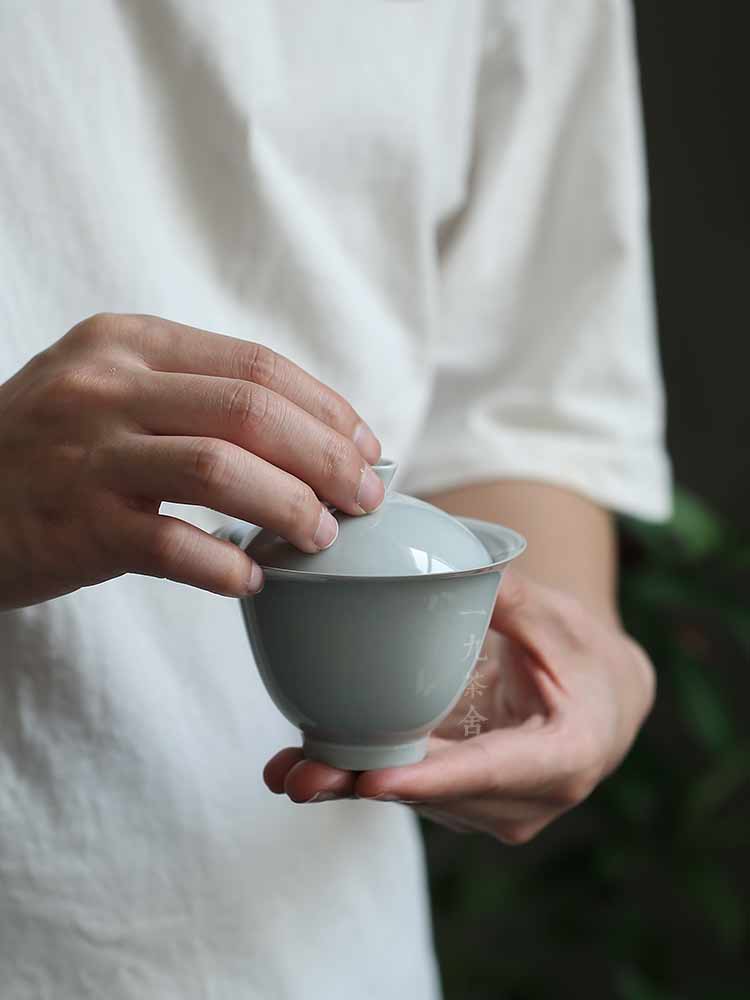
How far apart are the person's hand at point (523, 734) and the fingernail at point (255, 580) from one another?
0.10 m

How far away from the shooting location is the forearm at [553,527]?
75 centimetres

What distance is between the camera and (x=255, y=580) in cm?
39

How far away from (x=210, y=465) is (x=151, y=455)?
0.07 feet

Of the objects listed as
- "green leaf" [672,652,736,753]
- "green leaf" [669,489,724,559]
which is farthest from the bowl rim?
"green leaf" [672,652,736,753]

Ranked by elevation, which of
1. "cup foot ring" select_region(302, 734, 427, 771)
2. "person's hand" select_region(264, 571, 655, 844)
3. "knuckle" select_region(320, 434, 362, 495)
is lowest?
"person's hand" select_region(264, 571, 655, 844)

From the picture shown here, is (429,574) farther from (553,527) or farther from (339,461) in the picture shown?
(553,527)

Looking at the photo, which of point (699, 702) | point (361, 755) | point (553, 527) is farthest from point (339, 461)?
point (699, 702)

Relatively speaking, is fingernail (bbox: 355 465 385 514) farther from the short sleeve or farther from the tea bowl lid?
the short sleeve

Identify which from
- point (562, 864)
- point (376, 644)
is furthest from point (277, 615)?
point (562, 864)

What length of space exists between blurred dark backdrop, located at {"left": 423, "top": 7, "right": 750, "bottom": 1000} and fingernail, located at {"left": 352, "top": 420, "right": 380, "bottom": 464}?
97 cm

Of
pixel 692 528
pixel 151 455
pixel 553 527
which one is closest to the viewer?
pixel 151 455

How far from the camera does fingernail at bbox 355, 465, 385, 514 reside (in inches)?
16.3

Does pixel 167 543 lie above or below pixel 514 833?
above

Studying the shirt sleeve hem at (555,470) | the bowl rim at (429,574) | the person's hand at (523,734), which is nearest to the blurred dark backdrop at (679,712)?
the shirt sleeve hem at (555,470)
